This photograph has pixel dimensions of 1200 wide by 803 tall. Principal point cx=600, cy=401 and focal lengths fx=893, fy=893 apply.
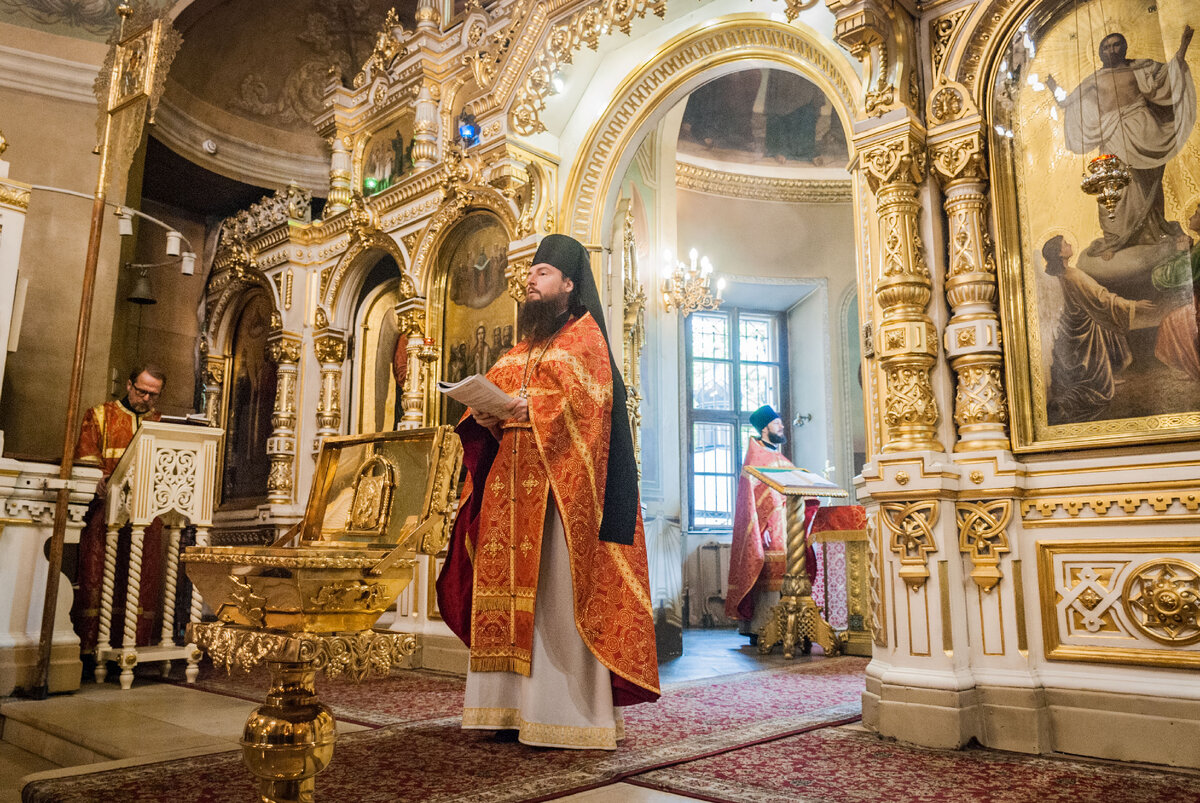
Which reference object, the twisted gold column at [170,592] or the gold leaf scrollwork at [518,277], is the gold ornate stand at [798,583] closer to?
the gold leaf scrollwork at [518,277]

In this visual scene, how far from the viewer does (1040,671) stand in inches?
155

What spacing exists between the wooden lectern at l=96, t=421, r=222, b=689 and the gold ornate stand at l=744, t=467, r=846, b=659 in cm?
426

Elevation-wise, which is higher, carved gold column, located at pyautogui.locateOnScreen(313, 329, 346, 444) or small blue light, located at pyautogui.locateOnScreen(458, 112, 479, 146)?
small blue light, located at pyautogui.locateOnScreen(458, 112, 479, 146)

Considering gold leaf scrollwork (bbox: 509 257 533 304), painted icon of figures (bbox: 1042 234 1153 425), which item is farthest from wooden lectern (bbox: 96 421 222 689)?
painted icon of figures (bbox: 1042 234 1153 425)

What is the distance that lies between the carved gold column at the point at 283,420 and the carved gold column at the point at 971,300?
655 centimetres

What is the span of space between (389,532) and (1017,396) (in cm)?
293

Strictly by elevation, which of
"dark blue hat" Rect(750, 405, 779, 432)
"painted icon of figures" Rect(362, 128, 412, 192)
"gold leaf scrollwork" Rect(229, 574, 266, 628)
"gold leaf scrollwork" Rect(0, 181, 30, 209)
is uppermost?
"painted icon of figures" Rect(362, 128, 412, 192)

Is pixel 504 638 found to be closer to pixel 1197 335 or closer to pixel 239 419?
pixel 1197 335

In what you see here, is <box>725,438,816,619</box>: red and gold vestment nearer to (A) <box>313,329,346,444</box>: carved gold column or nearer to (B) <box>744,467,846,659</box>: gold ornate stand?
(B) <box>744,467,846,659</box>: gold ornate stand

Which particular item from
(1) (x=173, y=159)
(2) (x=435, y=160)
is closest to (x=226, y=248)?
(1) (x=173, y=159)

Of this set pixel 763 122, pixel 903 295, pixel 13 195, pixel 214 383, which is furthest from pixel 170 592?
pixel 763 122

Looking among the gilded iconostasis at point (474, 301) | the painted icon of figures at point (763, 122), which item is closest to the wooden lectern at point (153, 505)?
the gilded iconostasis at point (474, 301)

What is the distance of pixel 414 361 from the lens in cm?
763

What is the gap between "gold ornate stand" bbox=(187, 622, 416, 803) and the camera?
2137 millimetres
